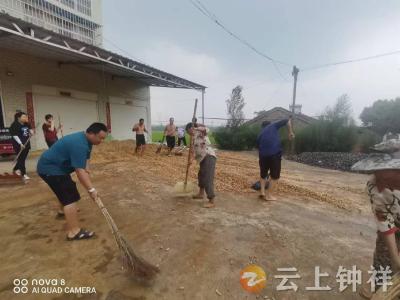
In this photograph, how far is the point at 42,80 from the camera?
9773 millimetres

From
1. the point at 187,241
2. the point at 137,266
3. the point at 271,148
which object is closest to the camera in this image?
the point at 137,266

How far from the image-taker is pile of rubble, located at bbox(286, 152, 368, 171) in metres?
10.1

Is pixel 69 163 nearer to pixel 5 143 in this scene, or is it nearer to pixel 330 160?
Answer: pixel 5 143

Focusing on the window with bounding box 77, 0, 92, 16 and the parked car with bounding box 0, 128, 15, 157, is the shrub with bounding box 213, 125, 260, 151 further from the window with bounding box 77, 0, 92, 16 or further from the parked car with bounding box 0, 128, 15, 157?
the window with bounding box 77, 0, 92, 16

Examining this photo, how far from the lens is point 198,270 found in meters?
2.52

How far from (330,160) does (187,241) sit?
9.90 metres

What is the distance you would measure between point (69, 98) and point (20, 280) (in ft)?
32.9

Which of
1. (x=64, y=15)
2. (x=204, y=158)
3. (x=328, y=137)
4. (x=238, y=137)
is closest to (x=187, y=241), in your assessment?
(x=204, y=158)

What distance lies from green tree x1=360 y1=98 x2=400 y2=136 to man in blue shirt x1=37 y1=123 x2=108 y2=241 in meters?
25.2

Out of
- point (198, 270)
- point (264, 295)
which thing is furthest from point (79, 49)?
point (264, 295)

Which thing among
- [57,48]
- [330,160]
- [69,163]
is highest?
[57,48]

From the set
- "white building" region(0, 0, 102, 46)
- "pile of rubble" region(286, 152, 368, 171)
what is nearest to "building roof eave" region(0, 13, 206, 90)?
"white building" region(0, 0, 102, 46)

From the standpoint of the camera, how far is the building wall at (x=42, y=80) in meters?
8.62

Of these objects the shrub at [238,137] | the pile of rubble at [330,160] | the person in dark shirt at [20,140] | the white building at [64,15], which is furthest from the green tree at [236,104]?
the person in dark shirt at [20,140]
